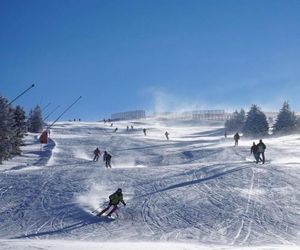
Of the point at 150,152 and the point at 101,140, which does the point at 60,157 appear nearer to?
the point at 150,152

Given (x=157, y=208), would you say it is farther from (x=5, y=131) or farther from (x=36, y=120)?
(x=36, y=120)

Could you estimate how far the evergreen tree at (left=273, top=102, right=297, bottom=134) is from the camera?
8924 cm

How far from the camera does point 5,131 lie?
51.2 metres

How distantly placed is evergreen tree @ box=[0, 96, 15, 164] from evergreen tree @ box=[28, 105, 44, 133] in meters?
42.3

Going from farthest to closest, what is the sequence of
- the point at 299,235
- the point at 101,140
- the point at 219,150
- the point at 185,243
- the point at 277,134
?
the point at 277,134 → the point at 101,140 → the point at 219,150 → the point at 299,235 → the point at 185,243

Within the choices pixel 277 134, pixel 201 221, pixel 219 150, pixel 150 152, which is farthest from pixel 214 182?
pixel 277 134

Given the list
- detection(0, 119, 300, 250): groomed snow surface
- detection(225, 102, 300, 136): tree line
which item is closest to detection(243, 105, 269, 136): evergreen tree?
detection(225, 102, 300, 136): tree line

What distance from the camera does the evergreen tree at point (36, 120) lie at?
9572 cm

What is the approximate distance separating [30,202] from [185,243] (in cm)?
1094

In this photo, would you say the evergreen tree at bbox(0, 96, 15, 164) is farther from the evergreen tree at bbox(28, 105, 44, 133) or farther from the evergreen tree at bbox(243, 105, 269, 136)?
the evergreen tree at bbox(243, 105, 269, 136)

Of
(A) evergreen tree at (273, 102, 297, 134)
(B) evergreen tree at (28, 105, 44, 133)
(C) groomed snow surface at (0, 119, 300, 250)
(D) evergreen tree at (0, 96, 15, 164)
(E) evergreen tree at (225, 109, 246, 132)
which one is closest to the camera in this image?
(C) groomed snow surface at (0, 119, 300, 250)

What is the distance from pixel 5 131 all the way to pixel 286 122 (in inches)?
2150

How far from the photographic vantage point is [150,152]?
58.8 meters

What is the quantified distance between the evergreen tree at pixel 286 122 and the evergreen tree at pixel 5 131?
52.1 meters
